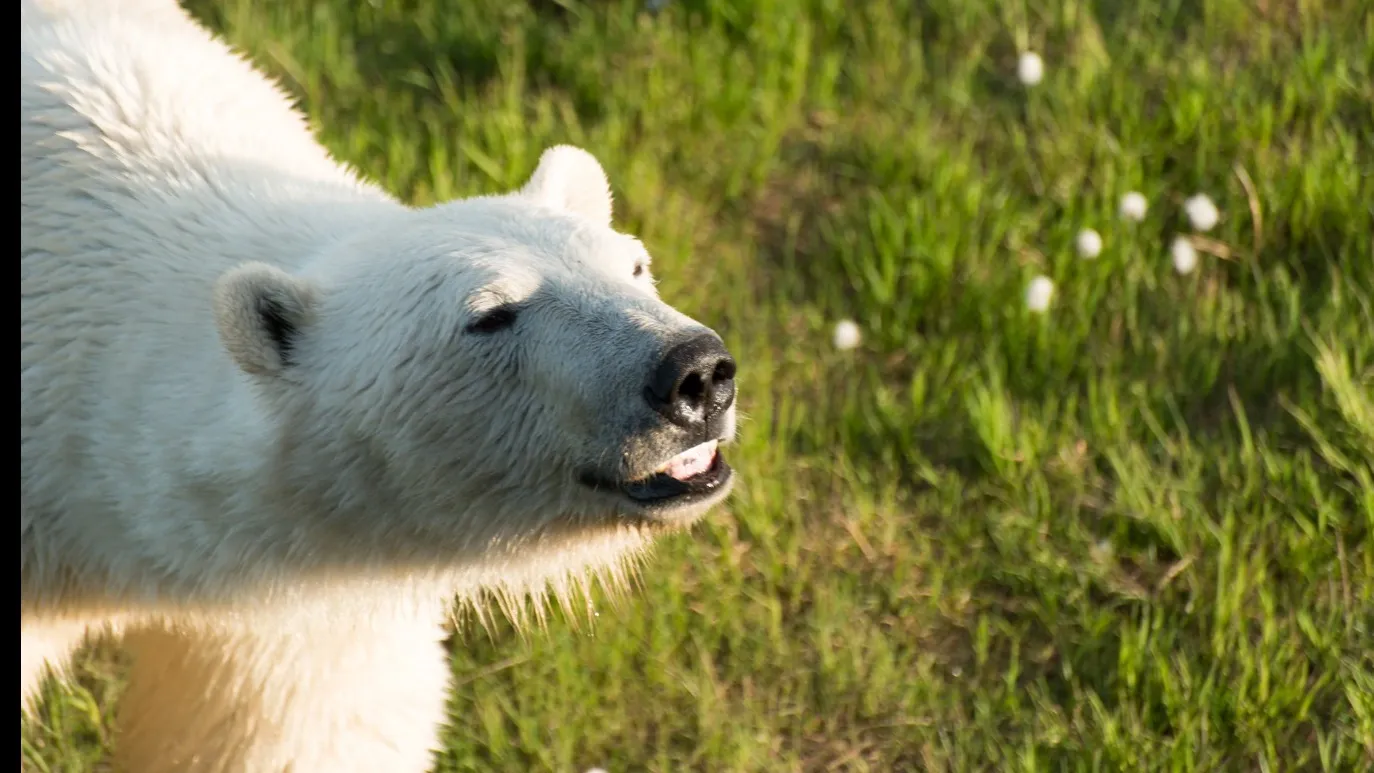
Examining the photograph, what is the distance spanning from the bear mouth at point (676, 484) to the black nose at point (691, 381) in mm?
95

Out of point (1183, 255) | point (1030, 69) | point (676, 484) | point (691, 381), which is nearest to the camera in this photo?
point (691, 381)

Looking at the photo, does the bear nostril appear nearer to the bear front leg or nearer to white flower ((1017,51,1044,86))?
the bear front leg

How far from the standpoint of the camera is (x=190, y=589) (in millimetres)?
3223

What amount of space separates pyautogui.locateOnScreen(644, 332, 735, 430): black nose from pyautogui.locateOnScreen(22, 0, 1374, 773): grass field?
1.36 meters

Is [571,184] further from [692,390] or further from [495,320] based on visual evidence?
[692,390]

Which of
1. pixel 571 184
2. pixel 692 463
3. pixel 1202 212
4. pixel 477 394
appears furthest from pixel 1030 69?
pixel 477 394

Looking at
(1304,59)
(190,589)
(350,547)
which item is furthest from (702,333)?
(1304,59)

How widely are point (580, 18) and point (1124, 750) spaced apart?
127 inches

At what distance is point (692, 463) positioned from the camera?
3016 millimetres

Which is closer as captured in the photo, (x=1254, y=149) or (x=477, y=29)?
(x=1254, y=149)

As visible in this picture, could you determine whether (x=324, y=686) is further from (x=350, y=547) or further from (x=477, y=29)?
(x=477, y=29)

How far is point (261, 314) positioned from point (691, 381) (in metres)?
0.83

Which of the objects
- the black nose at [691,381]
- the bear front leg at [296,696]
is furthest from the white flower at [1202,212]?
the bear front leg at [296,696]

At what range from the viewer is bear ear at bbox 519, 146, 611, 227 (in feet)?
11.4
